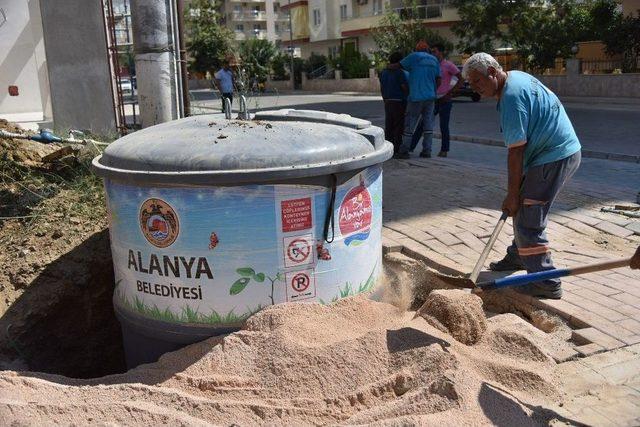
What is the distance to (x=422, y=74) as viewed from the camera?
32.0 ft

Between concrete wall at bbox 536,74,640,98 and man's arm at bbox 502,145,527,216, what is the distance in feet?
65.7

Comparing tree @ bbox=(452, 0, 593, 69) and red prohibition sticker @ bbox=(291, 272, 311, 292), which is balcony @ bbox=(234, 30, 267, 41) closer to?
tree @ bbox=(452, 0, 593, 69)

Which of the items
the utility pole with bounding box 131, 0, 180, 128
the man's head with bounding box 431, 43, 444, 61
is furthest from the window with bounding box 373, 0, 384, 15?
the utility pole with bounding box 131, 0, 180, 128

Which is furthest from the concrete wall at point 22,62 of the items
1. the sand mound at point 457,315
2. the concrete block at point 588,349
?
the concrete block at point 588,349

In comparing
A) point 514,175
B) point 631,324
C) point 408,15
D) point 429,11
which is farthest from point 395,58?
point 429,11

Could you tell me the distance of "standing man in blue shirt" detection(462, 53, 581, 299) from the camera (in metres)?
4.34

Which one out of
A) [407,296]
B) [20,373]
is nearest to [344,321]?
[407,296]

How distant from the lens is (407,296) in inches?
187

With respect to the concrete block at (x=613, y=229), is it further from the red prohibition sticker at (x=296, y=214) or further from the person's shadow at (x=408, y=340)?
the red prohibition sticker at (x=296, y=214)

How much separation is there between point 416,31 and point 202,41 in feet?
82.7

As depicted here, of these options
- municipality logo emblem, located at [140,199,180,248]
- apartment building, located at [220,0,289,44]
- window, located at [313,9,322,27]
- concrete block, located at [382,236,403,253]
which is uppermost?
apartment building, located at [220,0,289,44]

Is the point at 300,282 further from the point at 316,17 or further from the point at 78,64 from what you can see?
the point at 316,17

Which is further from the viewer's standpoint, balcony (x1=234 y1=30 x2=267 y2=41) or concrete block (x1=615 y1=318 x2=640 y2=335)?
balcony (x1=234 y1=30 x2=267 y2=41)

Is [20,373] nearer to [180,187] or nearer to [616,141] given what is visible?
[180,187]
